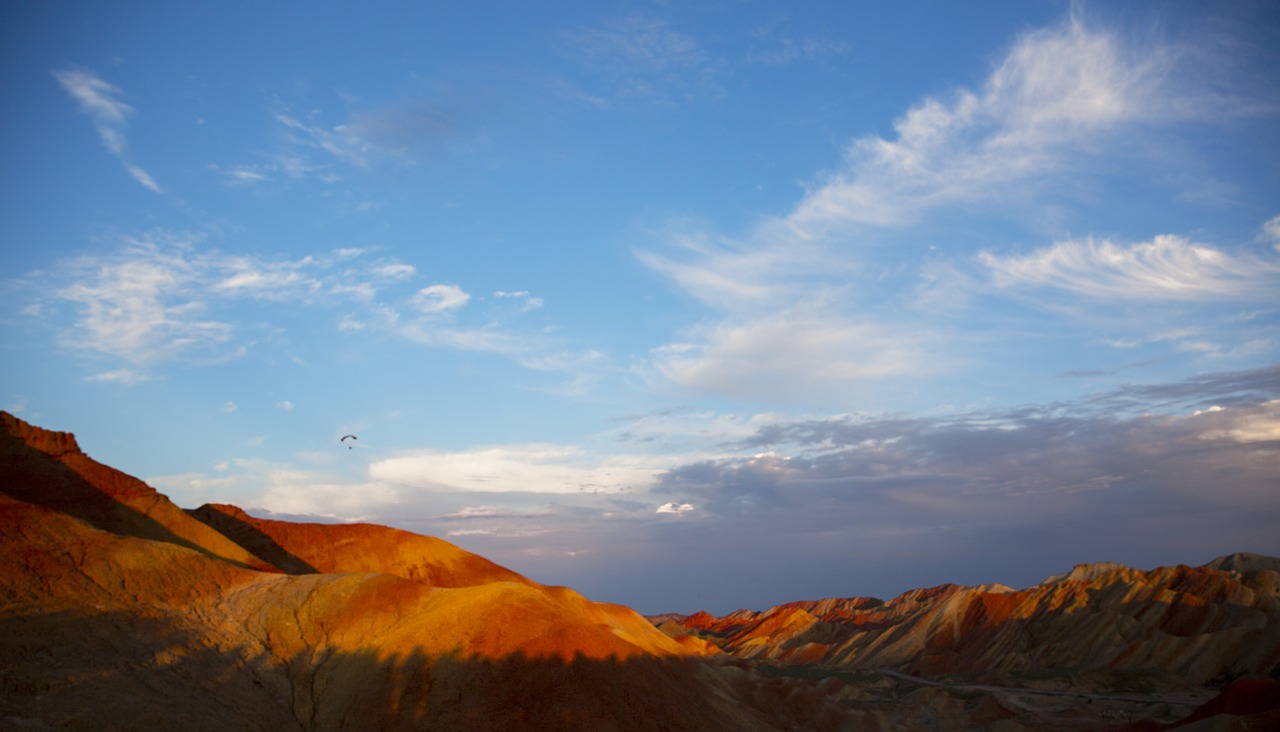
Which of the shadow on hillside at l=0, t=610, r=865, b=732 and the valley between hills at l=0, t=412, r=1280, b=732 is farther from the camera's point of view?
the valley between hills at l=0, t=412, r=1280, b=732

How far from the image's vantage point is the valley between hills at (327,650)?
32.2 m

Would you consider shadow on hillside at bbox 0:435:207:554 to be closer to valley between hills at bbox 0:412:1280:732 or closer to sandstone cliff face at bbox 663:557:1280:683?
valley between hills at bbox 0:412:1280:732

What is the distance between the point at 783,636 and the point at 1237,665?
7748cm

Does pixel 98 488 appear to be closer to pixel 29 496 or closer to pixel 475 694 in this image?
pixel 29 496

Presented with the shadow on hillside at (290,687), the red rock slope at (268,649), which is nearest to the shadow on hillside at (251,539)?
the red rock slope at (268,649)

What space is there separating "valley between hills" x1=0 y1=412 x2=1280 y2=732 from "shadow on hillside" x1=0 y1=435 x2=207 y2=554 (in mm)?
116

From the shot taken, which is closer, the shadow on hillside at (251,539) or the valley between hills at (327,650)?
the valley between hills at (327,650)

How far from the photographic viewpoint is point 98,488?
5112 centimetres

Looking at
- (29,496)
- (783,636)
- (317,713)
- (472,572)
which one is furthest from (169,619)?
(783,636)

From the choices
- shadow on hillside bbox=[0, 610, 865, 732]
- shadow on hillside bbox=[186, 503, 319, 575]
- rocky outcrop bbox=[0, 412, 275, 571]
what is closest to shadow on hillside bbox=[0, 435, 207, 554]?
rocky outcrop bbox=[0, 412, 275, 571]

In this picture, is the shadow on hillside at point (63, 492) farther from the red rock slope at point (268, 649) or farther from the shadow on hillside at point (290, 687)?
the shadow on hillside at point (290, 687)

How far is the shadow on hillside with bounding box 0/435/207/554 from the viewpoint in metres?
47.6

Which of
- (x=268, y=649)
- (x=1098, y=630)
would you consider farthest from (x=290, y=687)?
(x=1098, y=630)

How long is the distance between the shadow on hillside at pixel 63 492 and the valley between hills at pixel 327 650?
4.6 inches
